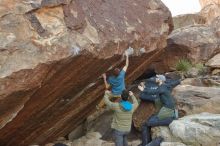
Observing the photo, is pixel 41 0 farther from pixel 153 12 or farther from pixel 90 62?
pixel 153 12

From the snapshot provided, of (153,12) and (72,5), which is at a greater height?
(72,5)

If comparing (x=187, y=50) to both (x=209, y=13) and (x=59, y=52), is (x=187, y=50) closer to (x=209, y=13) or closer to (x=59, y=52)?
(x=209, y=13)

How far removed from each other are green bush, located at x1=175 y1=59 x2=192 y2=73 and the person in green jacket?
5.84m

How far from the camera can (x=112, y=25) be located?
915 centimetres

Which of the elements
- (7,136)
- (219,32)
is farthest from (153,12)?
(219,32)

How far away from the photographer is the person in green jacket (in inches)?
372

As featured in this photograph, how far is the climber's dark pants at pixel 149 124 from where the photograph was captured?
34.7 feet

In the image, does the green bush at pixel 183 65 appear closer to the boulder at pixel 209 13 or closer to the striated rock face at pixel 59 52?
the striated rock face at pixel 59 52

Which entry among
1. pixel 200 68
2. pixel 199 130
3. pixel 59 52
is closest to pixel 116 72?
pixel 199 130

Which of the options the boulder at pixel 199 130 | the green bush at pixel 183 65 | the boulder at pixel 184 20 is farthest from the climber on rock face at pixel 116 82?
the boulder at pixel 184 20

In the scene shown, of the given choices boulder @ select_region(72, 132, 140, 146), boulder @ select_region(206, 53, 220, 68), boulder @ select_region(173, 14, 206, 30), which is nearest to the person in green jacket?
boulder @ select_region(72, 132, 140, 146)

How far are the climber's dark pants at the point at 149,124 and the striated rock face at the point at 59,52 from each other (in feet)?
4.72

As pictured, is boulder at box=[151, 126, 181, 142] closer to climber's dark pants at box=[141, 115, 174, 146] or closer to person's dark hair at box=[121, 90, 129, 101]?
climber's dark pants at box=[141, 115, 174, 146]

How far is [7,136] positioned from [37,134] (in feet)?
3.79
